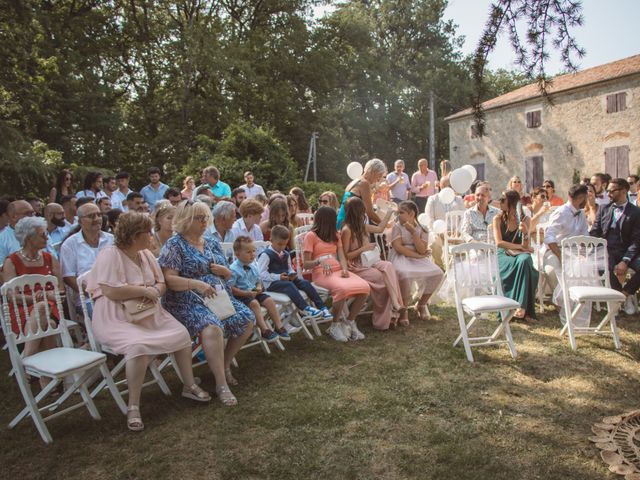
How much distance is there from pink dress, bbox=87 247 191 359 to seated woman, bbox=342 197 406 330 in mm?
2566

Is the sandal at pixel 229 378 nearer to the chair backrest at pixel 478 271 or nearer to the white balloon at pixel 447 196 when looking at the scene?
the chair backrest at pixel 478 271

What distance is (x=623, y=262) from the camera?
6.12 m

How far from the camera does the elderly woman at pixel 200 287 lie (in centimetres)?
390

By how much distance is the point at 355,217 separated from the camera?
5.82 meters

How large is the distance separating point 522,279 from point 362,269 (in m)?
1.95

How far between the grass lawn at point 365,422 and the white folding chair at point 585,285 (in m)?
0.25

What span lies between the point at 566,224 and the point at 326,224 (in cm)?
303

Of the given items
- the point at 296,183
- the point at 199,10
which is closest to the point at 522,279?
the point at 296,183

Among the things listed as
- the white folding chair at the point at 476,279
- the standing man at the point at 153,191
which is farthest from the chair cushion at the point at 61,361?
the standing man at the point at 153,191

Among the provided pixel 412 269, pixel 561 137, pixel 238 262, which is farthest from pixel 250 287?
pixel 561 137

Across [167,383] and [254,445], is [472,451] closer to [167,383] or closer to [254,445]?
[254,445]

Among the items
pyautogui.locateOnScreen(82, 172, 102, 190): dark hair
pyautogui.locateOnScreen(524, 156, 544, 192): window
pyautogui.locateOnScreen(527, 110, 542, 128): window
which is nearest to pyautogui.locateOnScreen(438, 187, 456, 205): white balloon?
pyautogui.locateOnScreen(82, 172, 102, 190): dark hair

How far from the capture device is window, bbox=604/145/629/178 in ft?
63.3

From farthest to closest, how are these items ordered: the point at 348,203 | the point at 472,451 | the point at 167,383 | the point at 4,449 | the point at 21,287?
the point at 348,203 → the point at 167,383 → the point at 21,287 → the point at 4,449 → the point at 472,451
